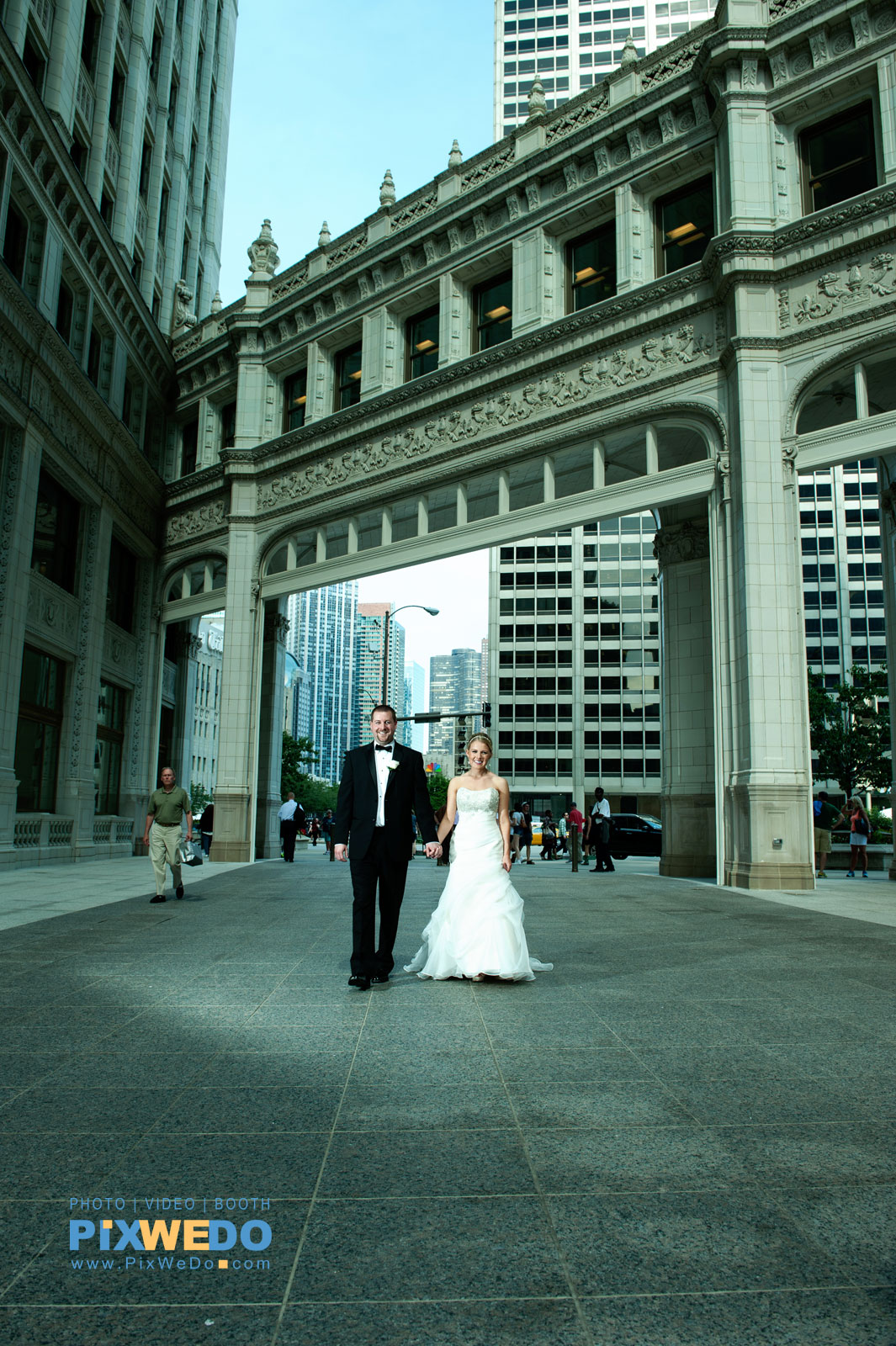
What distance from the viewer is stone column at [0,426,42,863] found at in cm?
1897

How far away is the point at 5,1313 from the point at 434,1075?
2.29 m

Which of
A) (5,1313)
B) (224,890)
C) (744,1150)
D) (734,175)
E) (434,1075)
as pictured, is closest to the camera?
(5,1313)

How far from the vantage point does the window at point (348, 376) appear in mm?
25359

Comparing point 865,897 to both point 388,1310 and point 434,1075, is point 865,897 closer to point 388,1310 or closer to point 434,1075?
point 434,1075

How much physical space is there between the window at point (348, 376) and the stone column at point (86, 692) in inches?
285

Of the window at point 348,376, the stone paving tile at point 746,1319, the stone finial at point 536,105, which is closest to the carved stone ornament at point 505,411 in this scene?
the window at point 348,376

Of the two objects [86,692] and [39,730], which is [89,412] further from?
[39,730]

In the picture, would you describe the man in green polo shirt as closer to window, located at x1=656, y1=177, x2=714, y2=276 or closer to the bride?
the bride

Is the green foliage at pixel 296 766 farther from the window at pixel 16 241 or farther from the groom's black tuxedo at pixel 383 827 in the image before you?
the groom's black tuxedo at pixel 383 827

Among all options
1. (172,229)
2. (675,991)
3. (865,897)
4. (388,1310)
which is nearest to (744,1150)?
(388,1310)

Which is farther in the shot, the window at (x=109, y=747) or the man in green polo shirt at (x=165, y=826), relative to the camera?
the window at (x=109, y=747)

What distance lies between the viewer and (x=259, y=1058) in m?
4.56

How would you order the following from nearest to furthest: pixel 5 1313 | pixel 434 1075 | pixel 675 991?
pixel 5 1313 → pixel 434 1075 → pixel 675 991

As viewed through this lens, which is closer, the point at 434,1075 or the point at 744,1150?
the point at 744,1150
